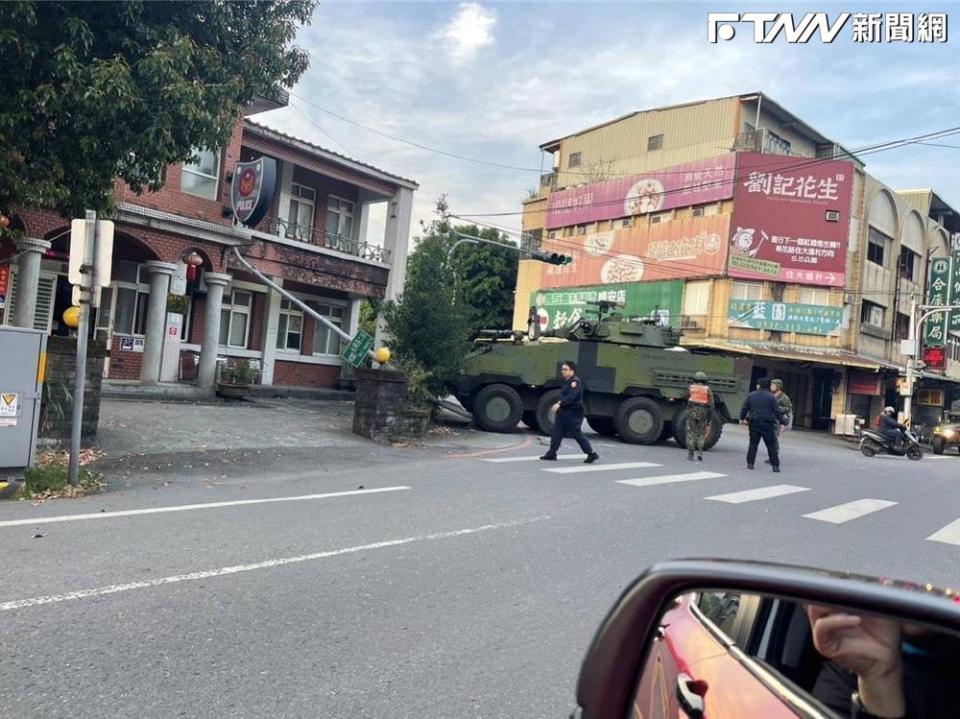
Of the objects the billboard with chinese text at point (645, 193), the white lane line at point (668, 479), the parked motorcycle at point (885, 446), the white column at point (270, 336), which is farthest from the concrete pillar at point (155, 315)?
the billboard with chinese text at point (645, 193)

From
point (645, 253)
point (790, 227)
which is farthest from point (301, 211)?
point (790, 227)

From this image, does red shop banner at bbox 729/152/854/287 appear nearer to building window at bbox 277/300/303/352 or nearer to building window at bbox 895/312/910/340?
building window at bbox 895/312/910/340

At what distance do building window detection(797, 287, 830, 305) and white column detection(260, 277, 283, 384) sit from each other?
67.4ft

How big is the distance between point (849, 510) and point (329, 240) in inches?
649

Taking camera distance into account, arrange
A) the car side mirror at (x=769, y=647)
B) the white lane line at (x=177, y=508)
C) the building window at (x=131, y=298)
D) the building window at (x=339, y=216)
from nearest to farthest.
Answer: the car side mirror at (x=769, y=647)
the white lane line at (x=177, y=508)
the building window at (x=131, y=298)
the building window at (x=339, y=216)

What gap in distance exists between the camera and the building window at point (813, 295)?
3084cm

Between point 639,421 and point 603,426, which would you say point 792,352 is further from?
point 639,421

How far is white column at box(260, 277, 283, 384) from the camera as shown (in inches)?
822

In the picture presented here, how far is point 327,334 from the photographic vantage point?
22750mm

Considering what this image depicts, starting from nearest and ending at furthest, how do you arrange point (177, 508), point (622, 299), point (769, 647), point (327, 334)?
1. point (769, 647)
2. point (177, 508)
3. point (327, 334)
4. point (622, 299)

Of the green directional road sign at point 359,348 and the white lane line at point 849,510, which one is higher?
the green directional road sign at point 359,348

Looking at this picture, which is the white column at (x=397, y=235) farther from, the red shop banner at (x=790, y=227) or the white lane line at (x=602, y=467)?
the red shop banner at (x=790, y=227)

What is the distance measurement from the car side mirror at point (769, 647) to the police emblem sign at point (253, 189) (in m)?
16.2

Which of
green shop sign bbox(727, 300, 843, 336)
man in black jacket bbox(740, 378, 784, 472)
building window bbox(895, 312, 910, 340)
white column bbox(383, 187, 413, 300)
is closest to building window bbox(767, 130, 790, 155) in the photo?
green shop sign bbox(727, 300, 843, 336)
